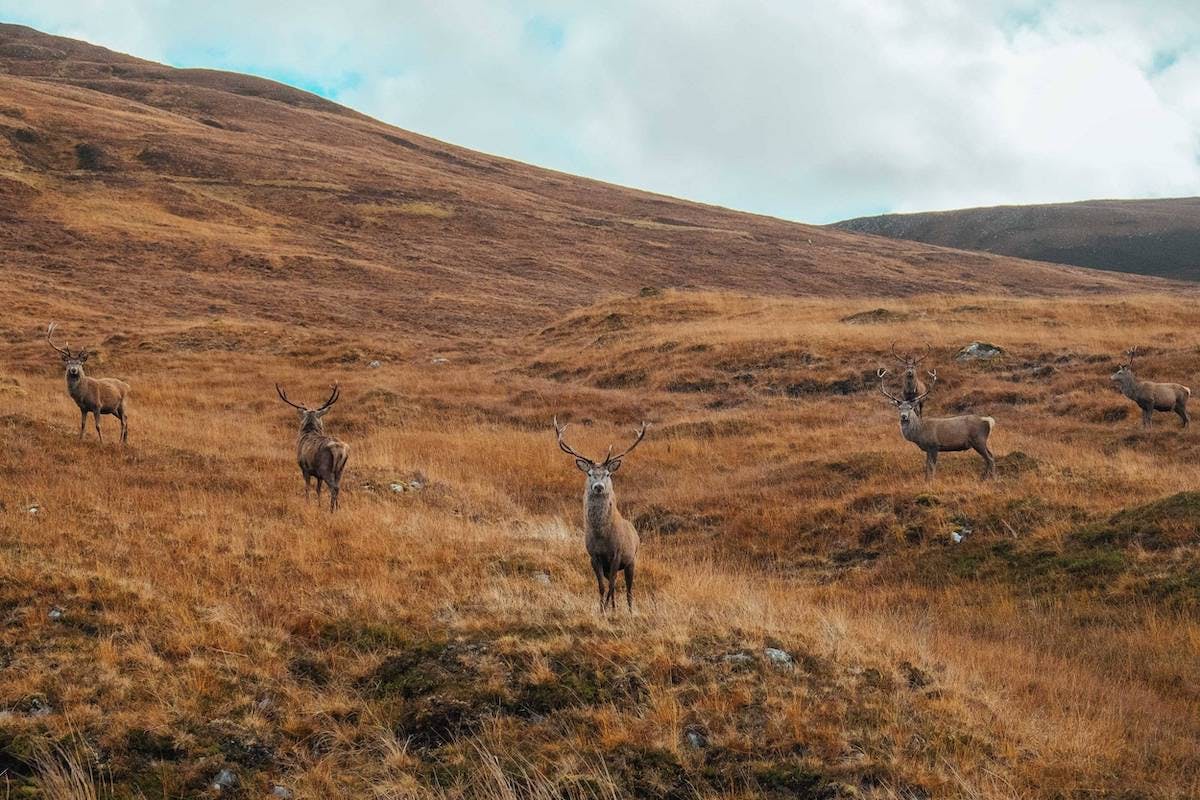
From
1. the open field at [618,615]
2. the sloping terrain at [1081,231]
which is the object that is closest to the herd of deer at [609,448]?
the open field at [618,615]

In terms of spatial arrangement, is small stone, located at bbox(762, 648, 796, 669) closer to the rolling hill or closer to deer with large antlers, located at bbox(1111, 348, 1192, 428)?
the rolling hill

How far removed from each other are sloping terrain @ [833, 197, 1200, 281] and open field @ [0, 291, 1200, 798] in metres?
136

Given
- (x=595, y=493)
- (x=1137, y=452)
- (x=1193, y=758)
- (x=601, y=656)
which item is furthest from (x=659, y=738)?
(x=1137, y=452)

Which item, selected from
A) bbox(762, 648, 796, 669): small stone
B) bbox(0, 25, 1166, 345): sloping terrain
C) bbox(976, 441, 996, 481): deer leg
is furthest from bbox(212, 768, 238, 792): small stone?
bbox(0, 25, 1166, 345): sloping terrain

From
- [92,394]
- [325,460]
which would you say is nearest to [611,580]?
[325,460]

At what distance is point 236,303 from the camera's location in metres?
51.9

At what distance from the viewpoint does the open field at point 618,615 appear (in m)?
6.65

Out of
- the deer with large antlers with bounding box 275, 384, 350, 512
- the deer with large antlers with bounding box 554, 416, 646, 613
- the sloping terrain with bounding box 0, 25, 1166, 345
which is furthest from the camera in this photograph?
the sloping terrain with bounding box 0, 25, 1166, 345

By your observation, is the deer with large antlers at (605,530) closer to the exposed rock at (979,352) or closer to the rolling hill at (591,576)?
the rolling hill at (591,576)

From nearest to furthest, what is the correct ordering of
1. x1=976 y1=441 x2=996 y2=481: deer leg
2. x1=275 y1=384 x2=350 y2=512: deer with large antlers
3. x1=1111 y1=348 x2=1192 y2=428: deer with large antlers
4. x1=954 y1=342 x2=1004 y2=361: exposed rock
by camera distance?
1. x1=275 y1=384 x2=350 y2=512: deer with large antlers
2. x1=976 y1=441 x2=996 y2=481: deer leg
3. x1=1111 y1=348 x2=1192 y2=428: deer with large antlers
4. x1=954 y1=342 x2=1004 y2=361: exposed rock

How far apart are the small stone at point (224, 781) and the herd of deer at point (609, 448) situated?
13.6 ft

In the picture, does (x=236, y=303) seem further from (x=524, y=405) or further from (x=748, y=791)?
(x=748, y=791)

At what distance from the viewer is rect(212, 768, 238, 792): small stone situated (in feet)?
21.0

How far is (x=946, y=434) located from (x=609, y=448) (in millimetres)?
7812
